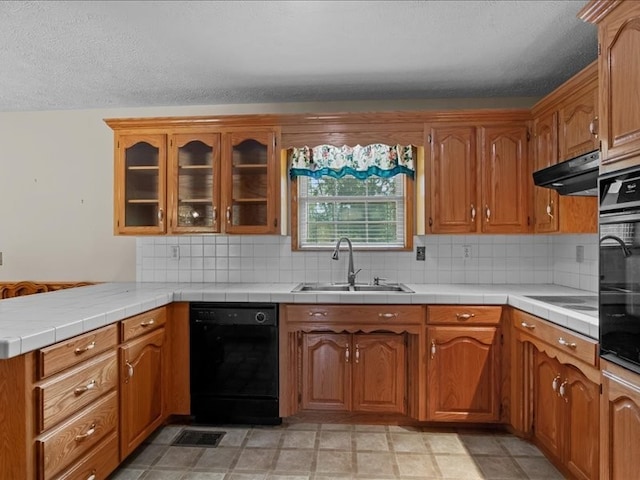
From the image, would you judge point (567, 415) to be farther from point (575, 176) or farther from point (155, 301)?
point (155, 301)

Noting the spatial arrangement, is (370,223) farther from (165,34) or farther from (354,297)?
(165,34)

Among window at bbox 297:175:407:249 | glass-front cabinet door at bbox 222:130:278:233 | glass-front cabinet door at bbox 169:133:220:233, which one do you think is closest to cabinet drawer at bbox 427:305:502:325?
window at bbox 297:175:407:249

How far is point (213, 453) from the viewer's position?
7.66 ft

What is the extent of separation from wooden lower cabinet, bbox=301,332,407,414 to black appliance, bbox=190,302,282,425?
0.88 ft

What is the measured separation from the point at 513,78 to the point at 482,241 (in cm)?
119

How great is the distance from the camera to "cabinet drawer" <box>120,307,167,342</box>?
212cm

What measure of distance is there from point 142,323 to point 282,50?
177cm

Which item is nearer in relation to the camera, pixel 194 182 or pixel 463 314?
pixel 463 314

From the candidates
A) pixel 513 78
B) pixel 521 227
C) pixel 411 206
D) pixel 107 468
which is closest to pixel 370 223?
pixel 411 206

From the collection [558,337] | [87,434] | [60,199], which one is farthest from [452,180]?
[60,199]

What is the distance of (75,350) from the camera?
172 centimetres

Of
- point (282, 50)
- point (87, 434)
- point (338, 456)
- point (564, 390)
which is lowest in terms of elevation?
point (338, 456)

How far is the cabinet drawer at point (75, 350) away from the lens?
154cm

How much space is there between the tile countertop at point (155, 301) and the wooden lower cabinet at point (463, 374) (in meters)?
0.21
